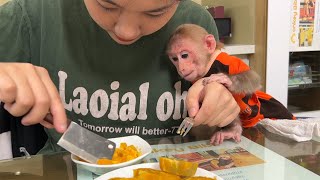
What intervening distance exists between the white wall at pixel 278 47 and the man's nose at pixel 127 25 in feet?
3.84

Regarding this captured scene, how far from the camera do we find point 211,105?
625 millimetres

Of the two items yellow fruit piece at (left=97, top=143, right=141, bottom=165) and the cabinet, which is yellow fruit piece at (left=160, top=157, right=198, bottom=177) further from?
the cabinet

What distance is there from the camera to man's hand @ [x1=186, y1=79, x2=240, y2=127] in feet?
2.03

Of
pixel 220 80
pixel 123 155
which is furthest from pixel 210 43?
pixel 123 155

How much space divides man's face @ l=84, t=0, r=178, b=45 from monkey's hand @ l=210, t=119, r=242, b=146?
24 centimetres

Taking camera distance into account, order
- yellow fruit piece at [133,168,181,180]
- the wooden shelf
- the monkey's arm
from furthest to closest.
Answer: the wooden shelf
the monkey's arm
yellow fruit piece at [133,168,181,180]

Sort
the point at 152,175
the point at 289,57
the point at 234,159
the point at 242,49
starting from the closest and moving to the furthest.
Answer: the point at 152,175 < the point at 234,159 < the point at 242,49 < the point at 289,57

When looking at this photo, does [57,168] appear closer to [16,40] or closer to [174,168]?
[174,168]

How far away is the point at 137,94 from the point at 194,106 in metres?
0.23

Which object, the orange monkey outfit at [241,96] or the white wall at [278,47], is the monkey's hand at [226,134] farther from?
the white wall at [278,47]

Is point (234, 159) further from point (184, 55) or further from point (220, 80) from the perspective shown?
point (184, 55)

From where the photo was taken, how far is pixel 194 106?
0.62m

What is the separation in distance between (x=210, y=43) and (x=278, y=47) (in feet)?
2.90

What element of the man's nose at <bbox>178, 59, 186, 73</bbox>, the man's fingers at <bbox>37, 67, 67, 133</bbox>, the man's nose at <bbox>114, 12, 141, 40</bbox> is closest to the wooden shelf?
the man's nose at <bbox>178, 59, 186, 73</bbox>
